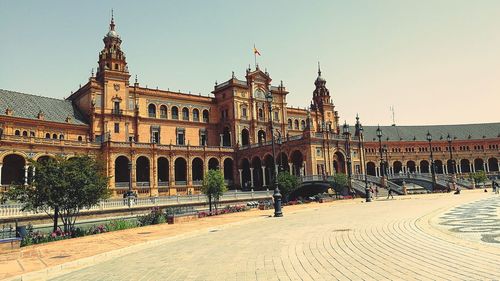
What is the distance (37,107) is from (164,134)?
60.7 ft

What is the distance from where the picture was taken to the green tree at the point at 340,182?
142ft

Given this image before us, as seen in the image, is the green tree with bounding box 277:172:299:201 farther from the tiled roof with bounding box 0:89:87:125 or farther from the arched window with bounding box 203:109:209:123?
the tiled roof with bounding box 0:89:87:125

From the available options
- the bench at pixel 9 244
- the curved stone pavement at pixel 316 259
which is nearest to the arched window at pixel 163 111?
the bench at pixel 9 244

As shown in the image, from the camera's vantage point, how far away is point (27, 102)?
51.7 meters

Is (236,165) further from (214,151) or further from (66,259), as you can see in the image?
(66,259)

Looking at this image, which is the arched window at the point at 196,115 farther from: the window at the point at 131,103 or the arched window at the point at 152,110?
the window at the point at 131,103

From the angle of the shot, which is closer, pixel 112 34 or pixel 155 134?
pixel 112 34

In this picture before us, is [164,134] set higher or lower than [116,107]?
lower

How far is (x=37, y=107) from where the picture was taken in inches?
2045

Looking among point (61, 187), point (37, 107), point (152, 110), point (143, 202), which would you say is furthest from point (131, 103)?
point (61, 187)

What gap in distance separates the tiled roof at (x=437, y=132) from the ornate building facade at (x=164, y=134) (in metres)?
31.5

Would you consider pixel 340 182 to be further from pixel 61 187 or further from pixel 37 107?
pixel 37 107

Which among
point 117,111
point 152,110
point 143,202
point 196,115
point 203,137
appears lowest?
point 143,202

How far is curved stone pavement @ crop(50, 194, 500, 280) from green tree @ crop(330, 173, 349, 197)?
96.5 ft
